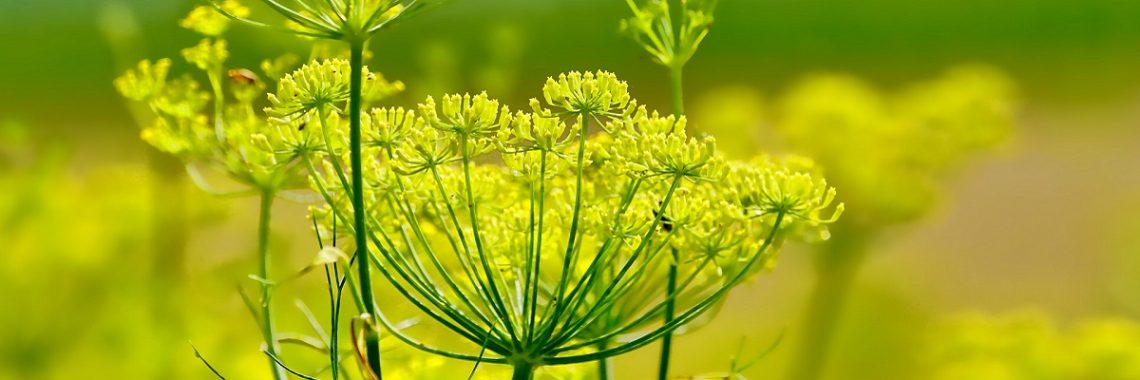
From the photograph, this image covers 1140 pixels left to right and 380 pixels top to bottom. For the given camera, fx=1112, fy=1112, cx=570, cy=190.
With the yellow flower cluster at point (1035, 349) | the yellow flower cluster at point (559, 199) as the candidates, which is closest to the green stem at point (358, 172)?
the yellow flower cluster at point (559, 199)

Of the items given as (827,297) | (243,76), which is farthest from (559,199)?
(827,297)

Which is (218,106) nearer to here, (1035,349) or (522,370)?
(522,370)

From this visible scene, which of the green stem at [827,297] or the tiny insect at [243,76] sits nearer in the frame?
the tiny insect at [243,76]

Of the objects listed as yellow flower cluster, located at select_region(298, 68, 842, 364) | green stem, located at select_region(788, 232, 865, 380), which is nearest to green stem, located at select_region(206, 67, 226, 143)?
yellow flower cluster, located at select_region(298, 68, 842, 364)

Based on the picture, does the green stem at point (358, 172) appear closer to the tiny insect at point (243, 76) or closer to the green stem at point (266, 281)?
the green stem at point (266, 281)

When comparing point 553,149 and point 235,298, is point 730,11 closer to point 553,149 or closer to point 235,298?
point 235,298

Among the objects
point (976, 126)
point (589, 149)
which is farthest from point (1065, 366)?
point (589, 149)

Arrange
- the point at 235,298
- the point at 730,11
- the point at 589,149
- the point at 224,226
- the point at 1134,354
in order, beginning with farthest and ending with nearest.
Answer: the point at 730,11 < the point at 224,226 < the point at 1134,354 < the point at 235,298 < the point at 589,149
